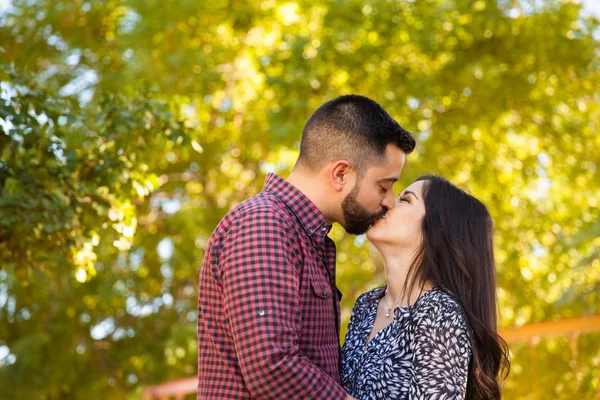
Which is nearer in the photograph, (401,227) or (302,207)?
(302,207)

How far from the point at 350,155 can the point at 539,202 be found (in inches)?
272

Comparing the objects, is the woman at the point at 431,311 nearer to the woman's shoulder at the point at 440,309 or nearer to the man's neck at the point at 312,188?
the woman's shoulder at the point at 440,309

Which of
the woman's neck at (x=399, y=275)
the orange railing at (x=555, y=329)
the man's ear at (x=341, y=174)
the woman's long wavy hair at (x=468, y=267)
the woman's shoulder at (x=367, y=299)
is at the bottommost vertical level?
the orange railing at (x=555, y=329)

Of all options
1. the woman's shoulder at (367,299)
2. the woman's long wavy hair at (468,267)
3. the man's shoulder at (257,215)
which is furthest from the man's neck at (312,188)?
the woman's shoulder at (367,299)

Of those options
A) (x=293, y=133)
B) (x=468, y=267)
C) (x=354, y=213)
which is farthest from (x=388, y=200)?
(x=293, y=133)

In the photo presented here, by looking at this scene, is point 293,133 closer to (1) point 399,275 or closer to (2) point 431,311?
(1) point 399,275

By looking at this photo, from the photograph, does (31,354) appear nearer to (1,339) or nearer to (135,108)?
(1,339)

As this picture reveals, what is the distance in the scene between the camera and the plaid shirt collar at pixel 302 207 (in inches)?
80.3

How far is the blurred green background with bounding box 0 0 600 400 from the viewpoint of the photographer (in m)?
7.01

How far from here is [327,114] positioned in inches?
87.2

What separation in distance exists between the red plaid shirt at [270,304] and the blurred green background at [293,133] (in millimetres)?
3242

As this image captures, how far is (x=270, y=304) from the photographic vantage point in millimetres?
1761

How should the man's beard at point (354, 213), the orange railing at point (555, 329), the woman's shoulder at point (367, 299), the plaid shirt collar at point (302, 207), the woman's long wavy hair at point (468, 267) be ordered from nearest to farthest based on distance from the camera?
the plaid shirt collar at point (302, 207)
the man's beard at point (354, 213)
the woman's long wavy hair at point (468, 267)
the woman's shoulder at point (367, 299)
the orange railing at point (555, 329)

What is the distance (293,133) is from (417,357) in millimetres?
4637
